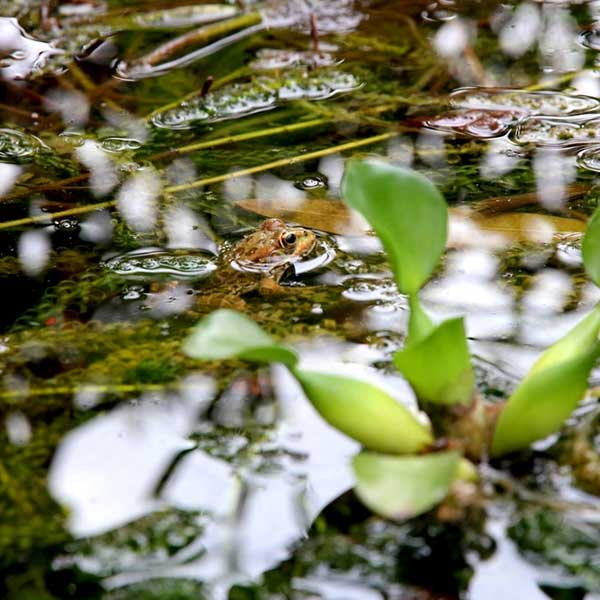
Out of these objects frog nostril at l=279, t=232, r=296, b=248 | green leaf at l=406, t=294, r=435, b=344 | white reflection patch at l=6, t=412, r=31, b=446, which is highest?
green leaf at l=406, t=294, r=435, b=344

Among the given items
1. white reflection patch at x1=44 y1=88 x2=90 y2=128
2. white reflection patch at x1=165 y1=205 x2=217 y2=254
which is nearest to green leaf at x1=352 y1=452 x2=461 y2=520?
white reflection patch at x1=165 y1=205 x2=217 y2=254

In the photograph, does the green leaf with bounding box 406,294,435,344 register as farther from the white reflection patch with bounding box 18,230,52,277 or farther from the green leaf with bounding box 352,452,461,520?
the white reflection patch with bounding box 18,230,52,277

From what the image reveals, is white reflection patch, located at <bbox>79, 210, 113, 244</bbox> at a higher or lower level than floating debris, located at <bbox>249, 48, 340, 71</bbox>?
lower

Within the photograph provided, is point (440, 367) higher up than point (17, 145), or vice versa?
point (440, 367)

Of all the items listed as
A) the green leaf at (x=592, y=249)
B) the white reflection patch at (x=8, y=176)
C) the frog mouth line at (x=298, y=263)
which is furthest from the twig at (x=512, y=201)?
the white reflection patch at (x=8, y=176)

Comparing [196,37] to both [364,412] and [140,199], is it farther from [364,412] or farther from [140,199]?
[364,412]

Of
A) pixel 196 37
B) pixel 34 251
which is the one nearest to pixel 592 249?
pixel 34 251
